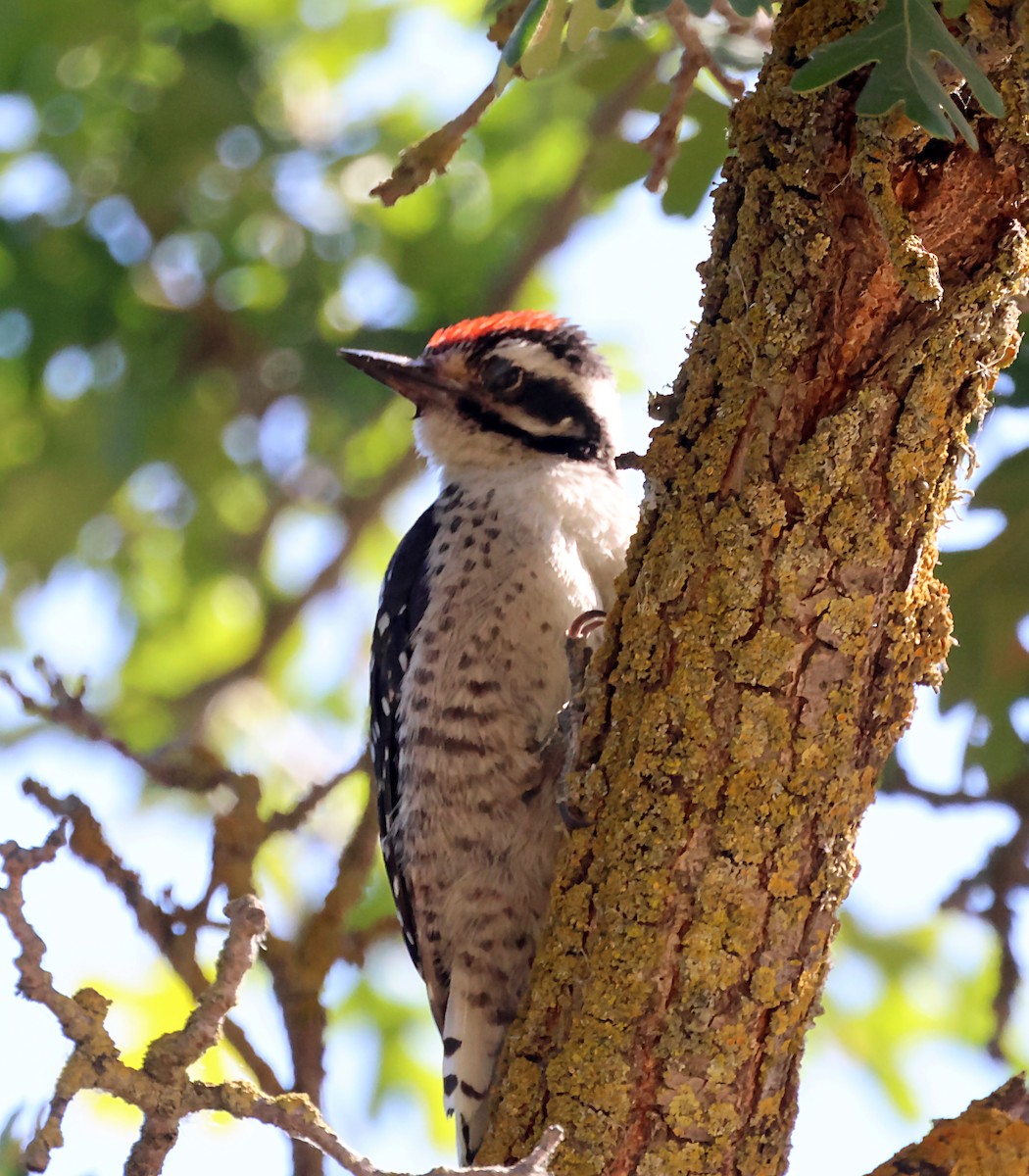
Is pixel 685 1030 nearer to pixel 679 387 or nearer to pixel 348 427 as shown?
pixel 679 387

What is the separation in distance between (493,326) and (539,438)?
38 centimetres

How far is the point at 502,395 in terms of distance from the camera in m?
4.02

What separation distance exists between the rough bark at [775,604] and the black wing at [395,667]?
1.34 meters

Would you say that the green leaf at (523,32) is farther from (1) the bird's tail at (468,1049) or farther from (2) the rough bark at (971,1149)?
(1) the bird's tail at (468,1049)

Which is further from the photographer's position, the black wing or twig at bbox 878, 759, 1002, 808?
the black wing

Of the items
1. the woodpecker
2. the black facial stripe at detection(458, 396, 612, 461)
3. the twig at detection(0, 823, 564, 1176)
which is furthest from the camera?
the black facial stripe at detection(458, 396, 612, 461)

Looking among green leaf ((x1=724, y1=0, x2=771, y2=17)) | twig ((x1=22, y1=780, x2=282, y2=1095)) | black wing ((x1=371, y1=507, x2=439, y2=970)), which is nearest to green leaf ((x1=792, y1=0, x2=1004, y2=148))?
green leaf ((x1=724, y1=0, x2=771, y2=17))

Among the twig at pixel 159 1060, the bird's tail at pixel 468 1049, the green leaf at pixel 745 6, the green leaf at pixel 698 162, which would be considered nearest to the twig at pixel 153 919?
the bird's tail at pixel 468 1049

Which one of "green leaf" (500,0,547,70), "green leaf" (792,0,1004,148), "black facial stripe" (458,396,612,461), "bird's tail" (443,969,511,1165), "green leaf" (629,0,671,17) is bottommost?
"bird's tail" (443,969,511,1165)

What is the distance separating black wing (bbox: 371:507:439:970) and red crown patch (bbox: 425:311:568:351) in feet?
2.05

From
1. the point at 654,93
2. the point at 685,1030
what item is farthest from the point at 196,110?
the point at 685,1030

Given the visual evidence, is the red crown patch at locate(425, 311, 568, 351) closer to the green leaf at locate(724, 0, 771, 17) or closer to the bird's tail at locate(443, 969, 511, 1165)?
the bird's tail at locate(443, 969, 511, 1165)

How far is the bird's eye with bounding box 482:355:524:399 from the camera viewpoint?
402 cm

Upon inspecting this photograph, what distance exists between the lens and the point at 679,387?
2.35 metres
